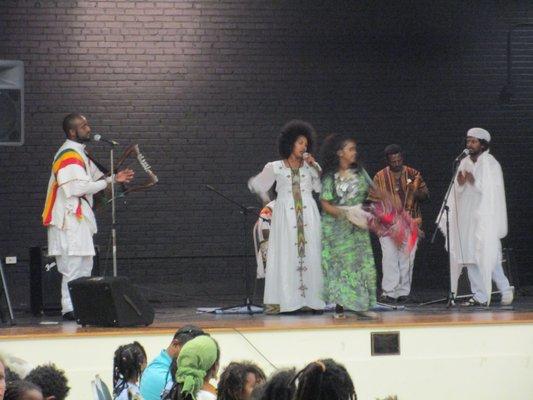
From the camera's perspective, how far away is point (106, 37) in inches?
576

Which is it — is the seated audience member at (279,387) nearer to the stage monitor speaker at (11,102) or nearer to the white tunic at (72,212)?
the stage monitor speaker at (11,102)

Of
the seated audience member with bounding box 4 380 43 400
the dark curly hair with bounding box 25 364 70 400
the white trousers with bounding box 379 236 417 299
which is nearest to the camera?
the seated audience member with bounding box 4 380 43 400

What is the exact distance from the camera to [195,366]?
628 cm

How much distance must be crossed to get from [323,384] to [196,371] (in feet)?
6.21

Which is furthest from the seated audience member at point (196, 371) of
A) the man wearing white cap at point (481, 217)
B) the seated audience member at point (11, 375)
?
the man wearing white cap at point (481, 217)

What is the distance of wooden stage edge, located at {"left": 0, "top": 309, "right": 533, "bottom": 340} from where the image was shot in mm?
10234

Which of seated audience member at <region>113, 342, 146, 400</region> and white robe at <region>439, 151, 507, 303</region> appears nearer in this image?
seated audience member at <region>113, 342, 146, 400</region>

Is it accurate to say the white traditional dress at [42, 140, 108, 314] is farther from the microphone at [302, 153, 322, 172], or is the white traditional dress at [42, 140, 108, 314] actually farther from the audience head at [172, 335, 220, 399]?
the audience head at [172, 335, 220, 399]

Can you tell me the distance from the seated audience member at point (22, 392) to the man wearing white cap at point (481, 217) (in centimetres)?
890

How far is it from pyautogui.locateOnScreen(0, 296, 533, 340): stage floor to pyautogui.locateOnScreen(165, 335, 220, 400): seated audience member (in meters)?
3.91

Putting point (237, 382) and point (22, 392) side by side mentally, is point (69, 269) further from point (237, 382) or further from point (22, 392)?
point (22, 392)

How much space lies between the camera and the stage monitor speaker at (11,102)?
10.2m

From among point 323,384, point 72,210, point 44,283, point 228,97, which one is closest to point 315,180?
point 72,210

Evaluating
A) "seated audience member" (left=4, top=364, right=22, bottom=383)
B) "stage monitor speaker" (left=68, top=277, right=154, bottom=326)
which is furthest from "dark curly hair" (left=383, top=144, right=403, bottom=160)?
"seated audience member" (left=4, top=364, right=22, bottom=383)
